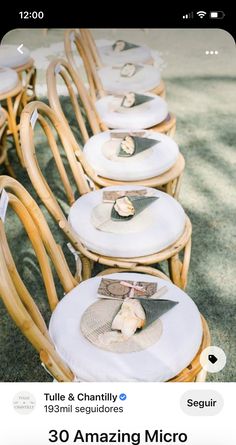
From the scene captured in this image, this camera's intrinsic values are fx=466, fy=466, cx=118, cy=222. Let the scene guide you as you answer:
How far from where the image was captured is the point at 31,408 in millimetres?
883

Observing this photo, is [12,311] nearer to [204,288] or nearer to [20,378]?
[20,378]

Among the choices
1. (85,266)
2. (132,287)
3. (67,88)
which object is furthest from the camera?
(67,88)

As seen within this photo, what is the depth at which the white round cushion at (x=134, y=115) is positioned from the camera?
78.1 inches

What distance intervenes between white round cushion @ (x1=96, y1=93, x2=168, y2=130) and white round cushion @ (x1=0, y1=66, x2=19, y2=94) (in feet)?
1.54

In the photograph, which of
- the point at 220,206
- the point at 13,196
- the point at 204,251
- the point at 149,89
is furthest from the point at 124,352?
the point at 149,89

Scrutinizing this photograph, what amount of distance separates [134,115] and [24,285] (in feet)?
3.85

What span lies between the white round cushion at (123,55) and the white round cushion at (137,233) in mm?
1394

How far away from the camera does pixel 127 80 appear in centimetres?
234

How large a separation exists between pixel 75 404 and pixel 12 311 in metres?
0.22
